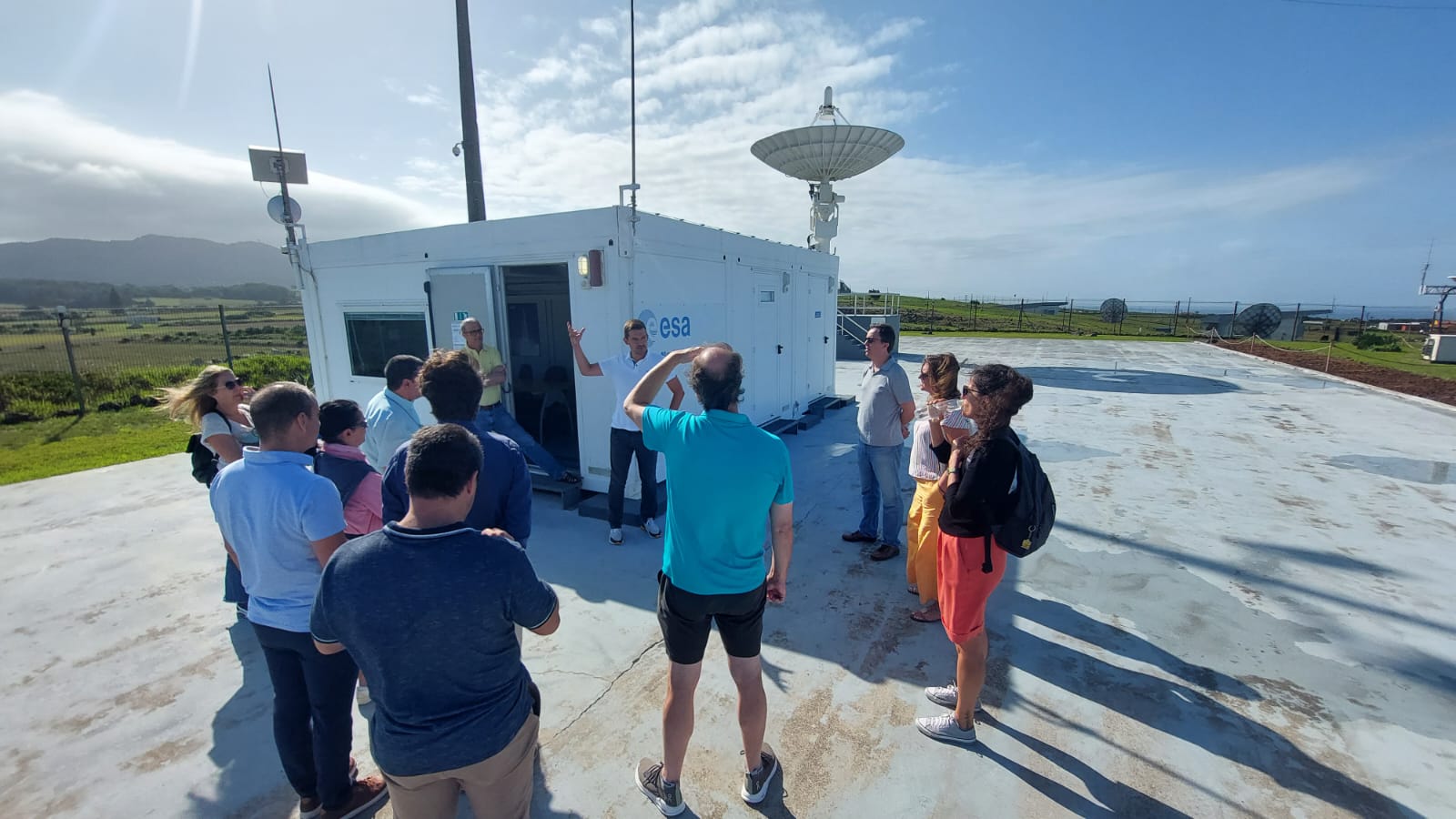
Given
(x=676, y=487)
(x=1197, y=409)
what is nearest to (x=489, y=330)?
(x=676, y=487)

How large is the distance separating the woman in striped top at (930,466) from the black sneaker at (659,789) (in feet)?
5.52

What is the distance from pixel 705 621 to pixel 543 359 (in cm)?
604

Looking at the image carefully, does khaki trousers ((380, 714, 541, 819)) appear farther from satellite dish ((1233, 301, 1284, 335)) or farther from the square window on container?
satellite dish ((1233, 301, 1284, 335))

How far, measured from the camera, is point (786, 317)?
812 cm

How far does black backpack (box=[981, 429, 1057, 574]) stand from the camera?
2230 millimetres

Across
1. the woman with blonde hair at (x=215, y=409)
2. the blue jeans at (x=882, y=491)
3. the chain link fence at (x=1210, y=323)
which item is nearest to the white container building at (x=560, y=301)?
the blue jeans at (x=882, y=491)

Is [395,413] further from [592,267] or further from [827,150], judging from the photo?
[827,150]

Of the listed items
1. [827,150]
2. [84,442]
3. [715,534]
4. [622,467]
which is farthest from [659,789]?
[827,150]

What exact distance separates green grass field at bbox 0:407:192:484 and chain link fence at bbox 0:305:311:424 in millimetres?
467

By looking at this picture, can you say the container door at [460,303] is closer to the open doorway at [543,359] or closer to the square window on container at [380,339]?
the square window on container at [380,339]

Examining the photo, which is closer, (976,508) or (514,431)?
(976,508)

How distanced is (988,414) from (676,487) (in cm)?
128

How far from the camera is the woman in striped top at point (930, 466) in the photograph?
3004 mm

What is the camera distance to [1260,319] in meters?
24.8
